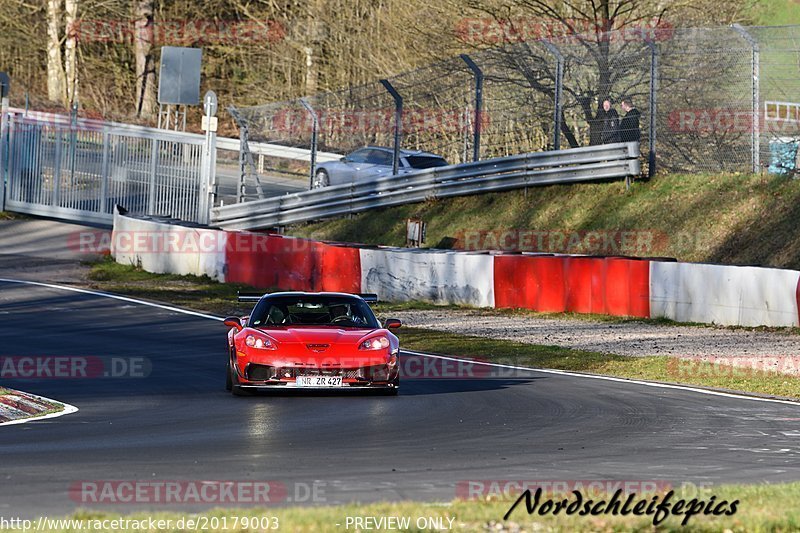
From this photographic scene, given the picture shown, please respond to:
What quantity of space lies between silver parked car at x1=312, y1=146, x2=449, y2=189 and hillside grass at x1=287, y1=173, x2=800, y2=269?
3.46 feet

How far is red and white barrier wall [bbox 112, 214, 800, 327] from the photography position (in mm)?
20047

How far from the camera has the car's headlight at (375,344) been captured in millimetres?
13828

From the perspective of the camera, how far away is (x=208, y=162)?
33.0 metres

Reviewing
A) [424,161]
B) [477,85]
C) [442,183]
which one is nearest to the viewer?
[477,85]

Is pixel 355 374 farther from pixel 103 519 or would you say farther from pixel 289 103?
pixel 289 103

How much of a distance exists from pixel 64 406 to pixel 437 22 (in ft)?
89.7

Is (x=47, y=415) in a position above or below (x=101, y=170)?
below

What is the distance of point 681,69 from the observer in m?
24.9

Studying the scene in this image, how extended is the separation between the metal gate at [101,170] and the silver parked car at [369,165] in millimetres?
3167

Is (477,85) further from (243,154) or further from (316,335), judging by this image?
(316,335)

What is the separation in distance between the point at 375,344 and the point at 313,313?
1527mm

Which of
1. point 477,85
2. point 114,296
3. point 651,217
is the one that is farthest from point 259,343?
point 477,85

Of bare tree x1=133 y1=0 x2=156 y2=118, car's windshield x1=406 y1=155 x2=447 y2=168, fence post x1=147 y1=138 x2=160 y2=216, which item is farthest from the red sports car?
bare tree x1=133 y1=0 x2=156 y2=118

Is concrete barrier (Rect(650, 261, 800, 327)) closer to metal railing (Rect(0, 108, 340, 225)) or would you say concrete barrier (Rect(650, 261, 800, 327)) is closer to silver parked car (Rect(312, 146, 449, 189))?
silver parked car (Rect(312, 146, 449, 189))
